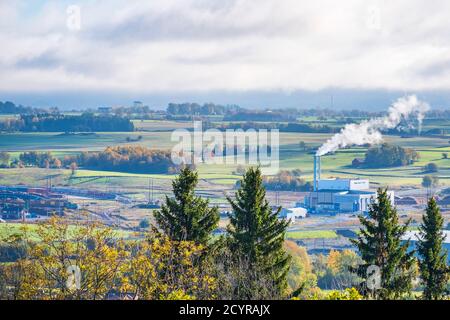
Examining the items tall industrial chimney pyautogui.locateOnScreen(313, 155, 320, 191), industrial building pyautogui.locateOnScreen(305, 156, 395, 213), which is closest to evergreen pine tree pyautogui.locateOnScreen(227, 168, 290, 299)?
industrial building pyautogui.locateOnScreen(305, 156, 395, 213)

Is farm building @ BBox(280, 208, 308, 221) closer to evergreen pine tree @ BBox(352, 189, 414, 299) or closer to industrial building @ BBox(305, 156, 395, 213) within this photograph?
industrial building @ BBox(305, 156, 395, 213)

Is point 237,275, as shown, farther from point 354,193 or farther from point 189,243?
point 354,193

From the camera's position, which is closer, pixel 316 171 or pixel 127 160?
pixel 316 171

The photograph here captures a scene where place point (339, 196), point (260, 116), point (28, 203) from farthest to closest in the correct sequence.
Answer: point (260, 116) → point (28, 203) → point (339, 196)

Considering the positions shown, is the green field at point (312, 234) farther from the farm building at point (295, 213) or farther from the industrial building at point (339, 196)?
the farm building at point (295, 213)

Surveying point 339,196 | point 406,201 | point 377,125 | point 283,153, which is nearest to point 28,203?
point 339,196

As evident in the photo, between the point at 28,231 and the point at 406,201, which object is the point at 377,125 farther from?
the point at 28,231

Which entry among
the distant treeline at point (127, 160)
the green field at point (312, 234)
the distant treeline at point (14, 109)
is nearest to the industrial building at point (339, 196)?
the green field at point (312, 234)
